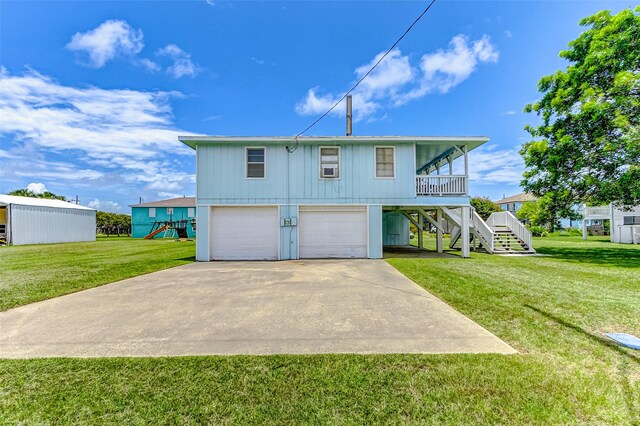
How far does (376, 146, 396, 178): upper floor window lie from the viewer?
1044 centimetres

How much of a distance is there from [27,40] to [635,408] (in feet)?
60.7

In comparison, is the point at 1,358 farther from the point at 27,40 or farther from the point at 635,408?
the point at 27,40

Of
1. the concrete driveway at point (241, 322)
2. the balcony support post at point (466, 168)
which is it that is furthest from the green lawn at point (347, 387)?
the balcony support post at point (466, 168)

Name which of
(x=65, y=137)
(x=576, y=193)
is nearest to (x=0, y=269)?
(x=65, y=137)

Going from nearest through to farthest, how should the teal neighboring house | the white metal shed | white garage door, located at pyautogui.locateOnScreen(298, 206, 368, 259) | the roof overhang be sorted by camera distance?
the roof overhang, white garage door, located at pyautogui.locateOnScreen(298, 206, 368, 259), the white metal shed, the teal neighboring house

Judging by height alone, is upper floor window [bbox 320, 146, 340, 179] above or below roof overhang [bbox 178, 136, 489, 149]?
below

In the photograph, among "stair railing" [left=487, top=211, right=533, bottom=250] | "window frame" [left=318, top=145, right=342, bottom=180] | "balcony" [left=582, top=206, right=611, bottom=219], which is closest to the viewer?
"window frame" [left=318, top=145, right=342, bottom=180]

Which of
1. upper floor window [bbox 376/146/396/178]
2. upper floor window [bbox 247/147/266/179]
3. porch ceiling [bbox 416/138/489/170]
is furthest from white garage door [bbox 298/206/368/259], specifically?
porch ceiling [bbox 416/138/489/170]

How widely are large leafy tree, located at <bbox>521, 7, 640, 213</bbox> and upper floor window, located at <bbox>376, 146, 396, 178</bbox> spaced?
8.07m

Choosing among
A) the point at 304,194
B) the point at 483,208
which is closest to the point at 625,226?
the point at 483,208

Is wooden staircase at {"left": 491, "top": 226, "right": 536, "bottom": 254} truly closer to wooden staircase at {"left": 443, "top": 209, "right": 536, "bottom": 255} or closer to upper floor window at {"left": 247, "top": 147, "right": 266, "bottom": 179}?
wooden staircase at {"left": 443, "top": 209, "right": 536, "bottom": 255}

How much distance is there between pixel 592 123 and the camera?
1141 cm

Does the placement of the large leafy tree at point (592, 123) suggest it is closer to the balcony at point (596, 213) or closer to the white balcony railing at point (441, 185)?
the white balcony railing at point (441, 185)

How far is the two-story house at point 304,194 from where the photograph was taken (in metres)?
10.2
